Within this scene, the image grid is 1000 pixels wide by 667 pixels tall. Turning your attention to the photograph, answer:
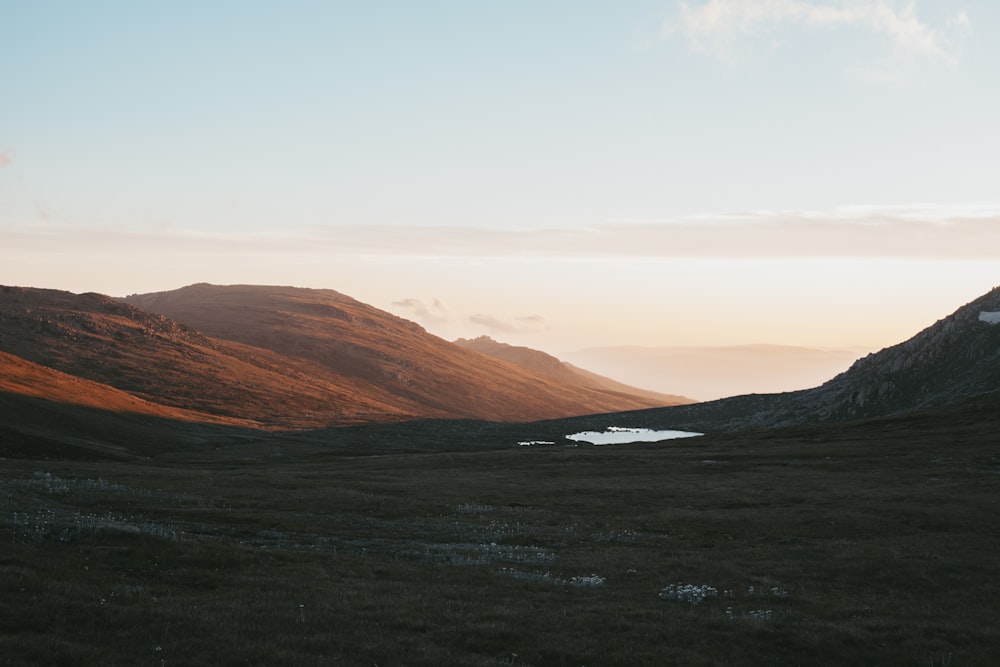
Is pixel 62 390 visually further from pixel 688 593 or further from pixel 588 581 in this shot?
pixel 688 593

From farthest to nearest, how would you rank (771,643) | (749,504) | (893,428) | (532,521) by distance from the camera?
(893,428) → (749,504) → (532,521) → (771,643)

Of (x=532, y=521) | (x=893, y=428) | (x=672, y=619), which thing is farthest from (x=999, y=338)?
(x=672, y=619)

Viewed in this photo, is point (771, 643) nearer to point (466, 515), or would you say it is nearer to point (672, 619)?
point (672, 619)

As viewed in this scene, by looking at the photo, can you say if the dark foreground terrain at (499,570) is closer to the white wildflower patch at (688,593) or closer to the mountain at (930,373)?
the white wildflower patch at (688,593)

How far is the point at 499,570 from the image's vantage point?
35.6 meters

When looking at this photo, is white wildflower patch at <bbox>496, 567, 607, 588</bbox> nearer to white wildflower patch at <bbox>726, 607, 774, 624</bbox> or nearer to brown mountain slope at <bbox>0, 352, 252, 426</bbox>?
white wildflower patch at <bbox>726, 607, 774, 624</bbox>

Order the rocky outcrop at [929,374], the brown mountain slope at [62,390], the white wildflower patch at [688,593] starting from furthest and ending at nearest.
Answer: the rocky outcrop at [929,374] → the brown mountain slope at [62,390] → the white wildflower patch at [688,593]

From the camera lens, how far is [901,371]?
176 m

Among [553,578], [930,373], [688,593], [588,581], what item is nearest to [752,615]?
[688,593]

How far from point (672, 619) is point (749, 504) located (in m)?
38.9

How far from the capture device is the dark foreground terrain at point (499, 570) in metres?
22.1

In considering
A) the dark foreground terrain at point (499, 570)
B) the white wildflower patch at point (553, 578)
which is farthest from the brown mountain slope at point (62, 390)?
the white wildflower patch at point (553, 578)

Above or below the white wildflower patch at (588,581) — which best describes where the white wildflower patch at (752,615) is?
above

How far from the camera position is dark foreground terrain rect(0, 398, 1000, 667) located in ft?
72.4
